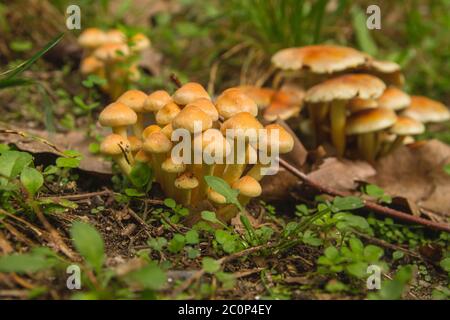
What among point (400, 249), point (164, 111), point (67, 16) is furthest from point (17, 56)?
point (400, 249)

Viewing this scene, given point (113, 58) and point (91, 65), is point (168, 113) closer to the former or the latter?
point (113, 58)

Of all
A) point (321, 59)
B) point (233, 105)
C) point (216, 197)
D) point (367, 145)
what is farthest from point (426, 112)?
point (216, 197)

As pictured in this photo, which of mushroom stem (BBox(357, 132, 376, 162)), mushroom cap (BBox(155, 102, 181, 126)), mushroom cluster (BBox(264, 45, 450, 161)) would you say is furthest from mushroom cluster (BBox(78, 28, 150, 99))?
mushroom stem (BBox(357, 132, 376, 162))

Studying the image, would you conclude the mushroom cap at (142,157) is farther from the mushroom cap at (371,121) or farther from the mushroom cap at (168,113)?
the mushroom cap at (371,121)

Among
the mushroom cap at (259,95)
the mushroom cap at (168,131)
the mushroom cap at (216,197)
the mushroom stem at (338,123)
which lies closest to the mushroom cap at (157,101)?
the mushroom cap at (168,131)

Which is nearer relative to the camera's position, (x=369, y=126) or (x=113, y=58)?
(x=369, y=126)
